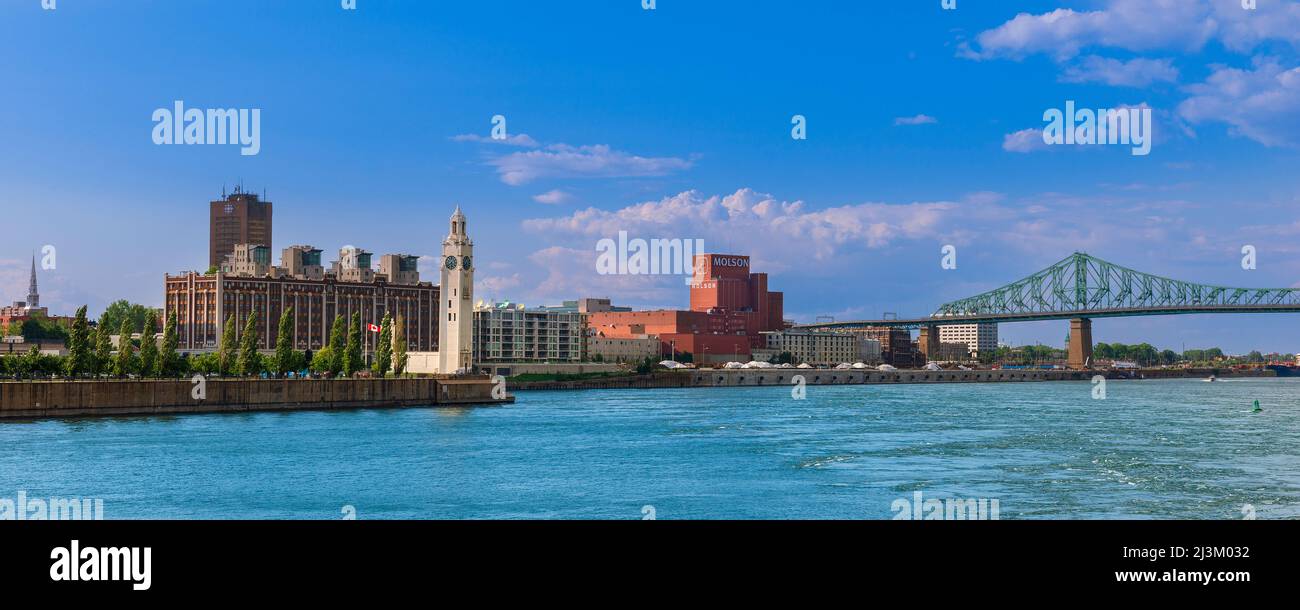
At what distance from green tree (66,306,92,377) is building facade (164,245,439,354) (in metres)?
74.5

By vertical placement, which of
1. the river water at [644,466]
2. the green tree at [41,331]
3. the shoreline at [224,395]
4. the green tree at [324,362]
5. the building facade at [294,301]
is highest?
the building facade at [294,301]

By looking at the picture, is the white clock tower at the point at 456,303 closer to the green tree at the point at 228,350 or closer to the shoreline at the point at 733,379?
the green tree at the point at 228,350

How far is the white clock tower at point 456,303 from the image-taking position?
92812 mm

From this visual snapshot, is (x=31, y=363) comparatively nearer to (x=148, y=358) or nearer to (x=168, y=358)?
(x=148, y=358)

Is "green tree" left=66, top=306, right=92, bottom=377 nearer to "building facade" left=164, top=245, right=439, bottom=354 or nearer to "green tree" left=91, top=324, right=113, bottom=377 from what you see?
"green tree" left=91, top=324, right=113, bottom=377

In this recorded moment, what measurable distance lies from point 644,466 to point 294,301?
12009 cm

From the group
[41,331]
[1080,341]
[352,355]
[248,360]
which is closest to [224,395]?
[248,360]

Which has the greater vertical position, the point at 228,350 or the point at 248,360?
the point at 228,350

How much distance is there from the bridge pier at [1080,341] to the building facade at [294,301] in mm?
101190

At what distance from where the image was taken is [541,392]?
127m

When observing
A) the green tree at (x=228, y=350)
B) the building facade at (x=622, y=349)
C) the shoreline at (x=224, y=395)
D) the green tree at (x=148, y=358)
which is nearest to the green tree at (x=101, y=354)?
the green tree at (x=148, y=358)

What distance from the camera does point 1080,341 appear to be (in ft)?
641
